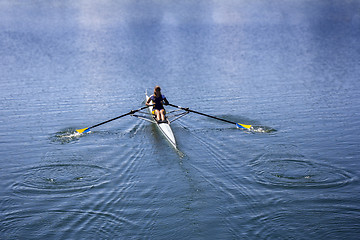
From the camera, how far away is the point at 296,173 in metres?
13.6

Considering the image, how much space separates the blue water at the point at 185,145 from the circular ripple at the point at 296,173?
7 cm

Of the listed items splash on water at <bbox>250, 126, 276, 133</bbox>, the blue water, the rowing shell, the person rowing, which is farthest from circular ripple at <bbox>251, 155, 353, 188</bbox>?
the person rowing

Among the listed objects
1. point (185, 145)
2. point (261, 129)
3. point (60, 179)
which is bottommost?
point (60, 179)

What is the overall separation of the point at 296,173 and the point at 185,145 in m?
5.09

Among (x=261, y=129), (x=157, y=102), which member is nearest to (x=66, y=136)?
(x=157, y=102)

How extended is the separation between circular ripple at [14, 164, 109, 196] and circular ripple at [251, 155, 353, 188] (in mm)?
5743

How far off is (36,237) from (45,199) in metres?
1.98

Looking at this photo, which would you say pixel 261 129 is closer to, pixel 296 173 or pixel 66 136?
pixel 296 173

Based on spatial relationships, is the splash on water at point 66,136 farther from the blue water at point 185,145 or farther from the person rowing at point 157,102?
the person rowing at point 157,102

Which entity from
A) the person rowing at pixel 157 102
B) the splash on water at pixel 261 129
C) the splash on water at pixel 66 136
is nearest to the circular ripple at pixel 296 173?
the splash on water at pixel 261 129

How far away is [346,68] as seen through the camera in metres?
32.5

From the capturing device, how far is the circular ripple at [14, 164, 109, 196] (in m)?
12.8

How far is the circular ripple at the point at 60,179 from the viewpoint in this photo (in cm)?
1277

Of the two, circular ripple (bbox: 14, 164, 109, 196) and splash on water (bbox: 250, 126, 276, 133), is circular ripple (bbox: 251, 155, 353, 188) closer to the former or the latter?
splash on water (bbox: 250, 126, 276, 133)
